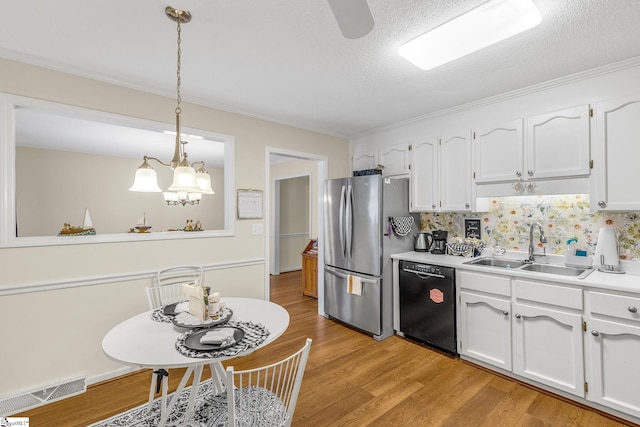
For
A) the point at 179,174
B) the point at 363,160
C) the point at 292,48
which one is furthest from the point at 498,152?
the point at 179,174

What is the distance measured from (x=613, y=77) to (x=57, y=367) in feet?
15.0

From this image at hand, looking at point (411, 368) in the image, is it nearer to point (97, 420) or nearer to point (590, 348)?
point (590, 348)

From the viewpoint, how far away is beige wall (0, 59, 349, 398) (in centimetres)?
209

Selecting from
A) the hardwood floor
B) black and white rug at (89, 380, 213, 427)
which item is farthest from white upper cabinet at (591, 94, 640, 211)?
black and white rug at (89, 380, 213, 427)

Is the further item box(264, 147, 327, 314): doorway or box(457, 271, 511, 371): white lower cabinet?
box(264, 147, 327, 314): doorway

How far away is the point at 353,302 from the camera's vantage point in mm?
3469

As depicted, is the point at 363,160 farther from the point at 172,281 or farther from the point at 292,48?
the point at 172,281

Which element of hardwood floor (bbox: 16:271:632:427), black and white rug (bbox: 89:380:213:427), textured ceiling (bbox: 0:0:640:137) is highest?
textured ceiling (bbox: 0:0:640:137)

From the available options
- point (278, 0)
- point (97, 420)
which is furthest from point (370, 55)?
point (97, 420)

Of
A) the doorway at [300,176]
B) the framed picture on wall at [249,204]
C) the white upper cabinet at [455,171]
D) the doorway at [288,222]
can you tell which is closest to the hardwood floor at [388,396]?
the doorway at [300,176]

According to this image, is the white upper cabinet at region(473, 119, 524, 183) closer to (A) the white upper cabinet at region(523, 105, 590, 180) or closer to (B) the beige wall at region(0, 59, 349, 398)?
(A) the white upper cabinet at region(523, 105, 590, 180)

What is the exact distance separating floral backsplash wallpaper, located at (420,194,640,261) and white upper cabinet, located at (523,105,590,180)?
352 millimetres

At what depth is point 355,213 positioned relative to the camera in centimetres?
342

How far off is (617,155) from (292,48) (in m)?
2.38
